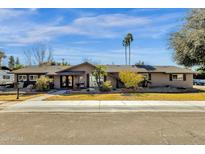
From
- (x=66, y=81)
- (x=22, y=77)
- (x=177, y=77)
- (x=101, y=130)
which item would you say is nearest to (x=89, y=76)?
(x=66, y=81)

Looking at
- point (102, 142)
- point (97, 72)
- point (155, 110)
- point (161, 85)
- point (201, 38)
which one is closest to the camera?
point (102, 142)

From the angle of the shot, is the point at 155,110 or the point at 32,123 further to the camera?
the point at 155,110

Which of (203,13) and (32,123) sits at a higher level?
(203,13)

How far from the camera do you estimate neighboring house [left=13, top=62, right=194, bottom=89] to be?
108ft

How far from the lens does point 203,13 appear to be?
784 inches

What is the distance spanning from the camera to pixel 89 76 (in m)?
33.0

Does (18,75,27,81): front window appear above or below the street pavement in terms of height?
above

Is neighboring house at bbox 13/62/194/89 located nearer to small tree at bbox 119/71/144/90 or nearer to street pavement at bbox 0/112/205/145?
small tree at bbox 119/71/144/90

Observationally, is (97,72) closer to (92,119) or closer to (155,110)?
(155,110)

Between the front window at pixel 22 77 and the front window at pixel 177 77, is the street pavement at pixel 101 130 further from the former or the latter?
the front window at pixel 177 77

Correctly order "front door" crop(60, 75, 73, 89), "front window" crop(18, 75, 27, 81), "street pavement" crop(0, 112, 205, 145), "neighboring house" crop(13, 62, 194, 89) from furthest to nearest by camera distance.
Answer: "front window" crop(18, 75, 27, 81) → "front door" crop(60, 75, 73, 89) → "neighboring house" crop(13, 62, 194, 89) → "street pavement" crop(0, 112, 205, 145)

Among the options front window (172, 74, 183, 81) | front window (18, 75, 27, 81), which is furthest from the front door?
front window (172, 74, 183, 81)
